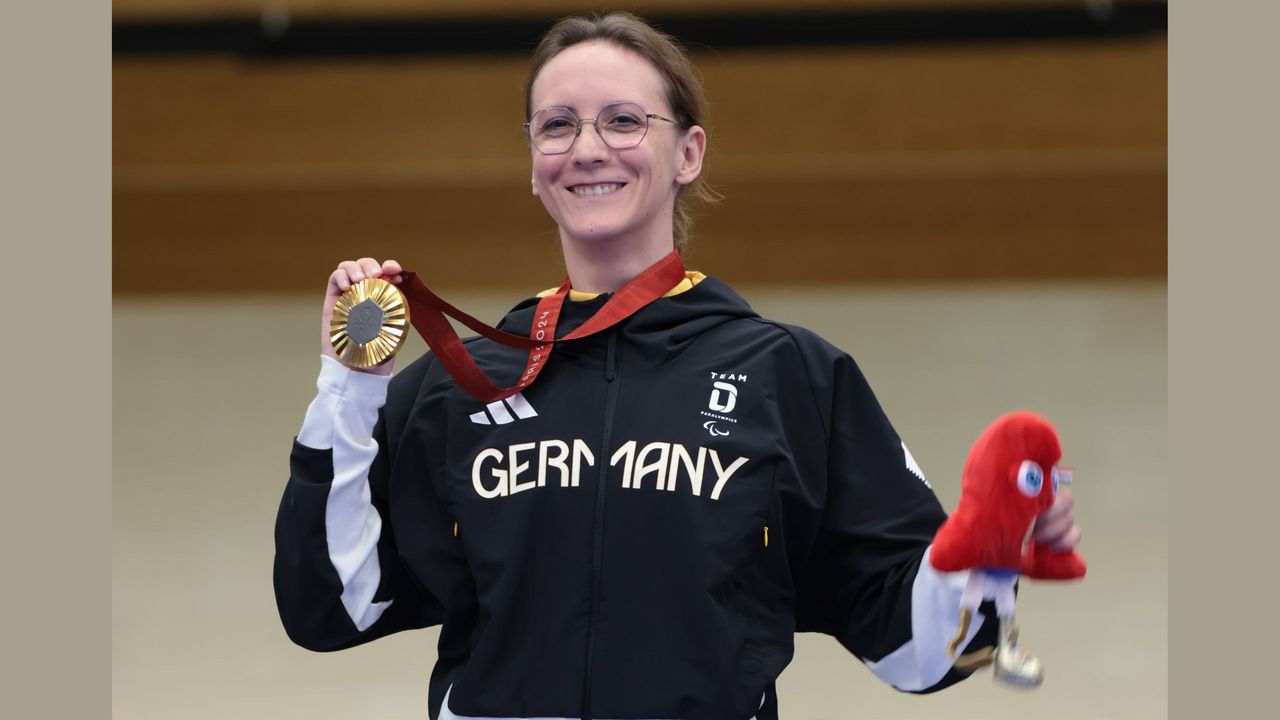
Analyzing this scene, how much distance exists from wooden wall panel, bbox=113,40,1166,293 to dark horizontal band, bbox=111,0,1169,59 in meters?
0.04

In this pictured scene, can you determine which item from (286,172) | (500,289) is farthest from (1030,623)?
(286,172)

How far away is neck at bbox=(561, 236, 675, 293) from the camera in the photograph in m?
1.63

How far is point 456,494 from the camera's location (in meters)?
1.57

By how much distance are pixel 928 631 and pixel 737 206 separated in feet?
9.02

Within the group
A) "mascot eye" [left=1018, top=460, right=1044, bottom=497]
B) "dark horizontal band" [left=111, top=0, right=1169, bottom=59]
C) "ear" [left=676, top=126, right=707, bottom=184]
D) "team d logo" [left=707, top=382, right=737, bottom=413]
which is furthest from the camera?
"dark horizontal band" [left=111, top=0, right=1169, bottom=59]

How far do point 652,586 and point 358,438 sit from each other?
0.34 metres

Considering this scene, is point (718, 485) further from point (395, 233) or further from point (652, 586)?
point (395, 233)

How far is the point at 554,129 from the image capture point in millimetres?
1606

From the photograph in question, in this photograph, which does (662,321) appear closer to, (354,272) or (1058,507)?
(354,272)

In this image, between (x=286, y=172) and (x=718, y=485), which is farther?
(x=286, y=172)

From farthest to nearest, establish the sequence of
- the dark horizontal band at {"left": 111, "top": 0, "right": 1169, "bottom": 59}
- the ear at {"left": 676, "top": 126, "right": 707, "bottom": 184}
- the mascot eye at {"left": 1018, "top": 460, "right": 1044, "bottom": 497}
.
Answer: the dark horizontal band at {"left": 111, "top": 0, "right": 1169, "bottom": 59} < the ear at {"left": 676, "top": 126, "right": 707, "bottom": 184} < the mascot eye at {"left": 1018, "top": 460, "right": 1044, "bottom": 497}

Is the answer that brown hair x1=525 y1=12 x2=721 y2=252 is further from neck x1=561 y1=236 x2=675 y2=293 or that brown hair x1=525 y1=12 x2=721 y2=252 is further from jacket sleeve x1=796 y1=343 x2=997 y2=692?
jacket sleeve x1=796 y1=343 x2=997 y2=692

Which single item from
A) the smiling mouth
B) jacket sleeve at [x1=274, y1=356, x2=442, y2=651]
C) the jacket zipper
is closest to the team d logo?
the jacket zipper

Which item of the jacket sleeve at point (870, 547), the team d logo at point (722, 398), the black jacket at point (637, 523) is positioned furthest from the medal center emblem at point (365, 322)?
the jacket sleeve at point (870, 547)
